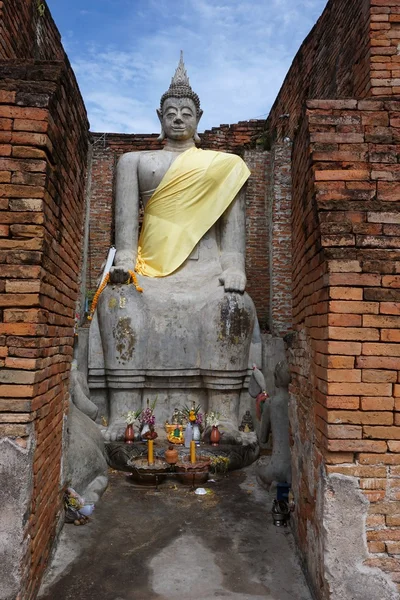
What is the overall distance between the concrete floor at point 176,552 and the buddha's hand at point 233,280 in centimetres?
272

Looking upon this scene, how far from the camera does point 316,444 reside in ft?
9.45

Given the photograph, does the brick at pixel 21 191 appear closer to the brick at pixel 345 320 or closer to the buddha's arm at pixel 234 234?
the brick at pixel 345 320

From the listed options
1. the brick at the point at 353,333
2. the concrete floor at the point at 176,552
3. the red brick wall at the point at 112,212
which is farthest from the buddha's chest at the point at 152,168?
the brick at the point at 353,333

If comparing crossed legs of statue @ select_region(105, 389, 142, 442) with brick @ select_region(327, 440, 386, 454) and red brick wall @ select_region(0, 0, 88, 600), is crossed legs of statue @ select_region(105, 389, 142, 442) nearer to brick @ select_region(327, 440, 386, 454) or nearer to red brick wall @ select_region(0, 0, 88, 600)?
red brick wall @ select_region(0, 0, 88, 600)

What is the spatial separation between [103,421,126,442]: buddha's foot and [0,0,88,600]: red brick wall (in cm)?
248

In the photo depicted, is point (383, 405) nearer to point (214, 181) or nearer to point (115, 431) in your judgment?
point (115, 431)

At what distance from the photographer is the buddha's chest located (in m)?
7.17

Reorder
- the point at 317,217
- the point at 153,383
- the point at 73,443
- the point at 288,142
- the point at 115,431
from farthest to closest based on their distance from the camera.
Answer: the point at 288,142
the point at 153,383
the point at 115,431
the point at 73,443
the point at 317,217

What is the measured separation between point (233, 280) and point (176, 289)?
2.54ft

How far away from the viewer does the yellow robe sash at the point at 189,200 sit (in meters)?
7.01

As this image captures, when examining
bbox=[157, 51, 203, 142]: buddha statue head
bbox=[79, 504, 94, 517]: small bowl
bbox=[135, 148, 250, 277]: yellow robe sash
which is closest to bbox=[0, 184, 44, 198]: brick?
bbox=[79, 504, 94, 517]: small bowl

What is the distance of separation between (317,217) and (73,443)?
8.86 feet

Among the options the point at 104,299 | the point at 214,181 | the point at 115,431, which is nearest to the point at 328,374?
the point at 115,431

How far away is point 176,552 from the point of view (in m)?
3.33
